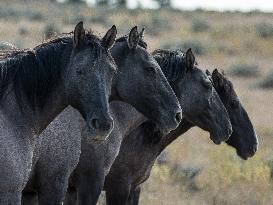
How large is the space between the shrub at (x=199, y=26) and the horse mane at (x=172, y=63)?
31.4 m

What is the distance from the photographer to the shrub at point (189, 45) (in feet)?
108

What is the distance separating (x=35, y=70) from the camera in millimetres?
7438

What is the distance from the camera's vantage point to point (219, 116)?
10164 mm

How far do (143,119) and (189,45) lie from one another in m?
24.4

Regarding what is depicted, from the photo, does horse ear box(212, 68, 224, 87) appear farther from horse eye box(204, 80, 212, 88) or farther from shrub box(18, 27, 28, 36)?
shrub box(18, 27, 28, 36)

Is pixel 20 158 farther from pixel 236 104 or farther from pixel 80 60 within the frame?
pixel 236 104

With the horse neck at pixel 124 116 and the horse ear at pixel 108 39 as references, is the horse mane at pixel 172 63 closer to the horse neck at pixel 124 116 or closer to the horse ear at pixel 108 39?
the horse neck at pixel 124 116

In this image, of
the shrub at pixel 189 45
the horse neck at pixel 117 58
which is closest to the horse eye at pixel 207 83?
the horse neck at pixel 117 58

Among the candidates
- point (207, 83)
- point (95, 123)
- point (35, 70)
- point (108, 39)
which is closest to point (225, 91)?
point (207, 83)

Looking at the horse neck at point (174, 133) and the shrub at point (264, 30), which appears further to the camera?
the shrub at point (264, 30)

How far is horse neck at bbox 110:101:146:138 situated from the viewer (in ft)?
30.8

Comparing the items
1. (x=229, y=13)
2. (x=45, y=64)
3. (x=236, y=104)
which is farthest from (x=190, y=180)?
(x=229, y=13)

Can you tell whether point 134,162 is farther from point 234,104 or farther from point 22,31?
point 22,31

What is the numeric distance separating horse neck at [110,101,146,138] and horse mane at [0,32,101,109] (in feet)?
6.32
